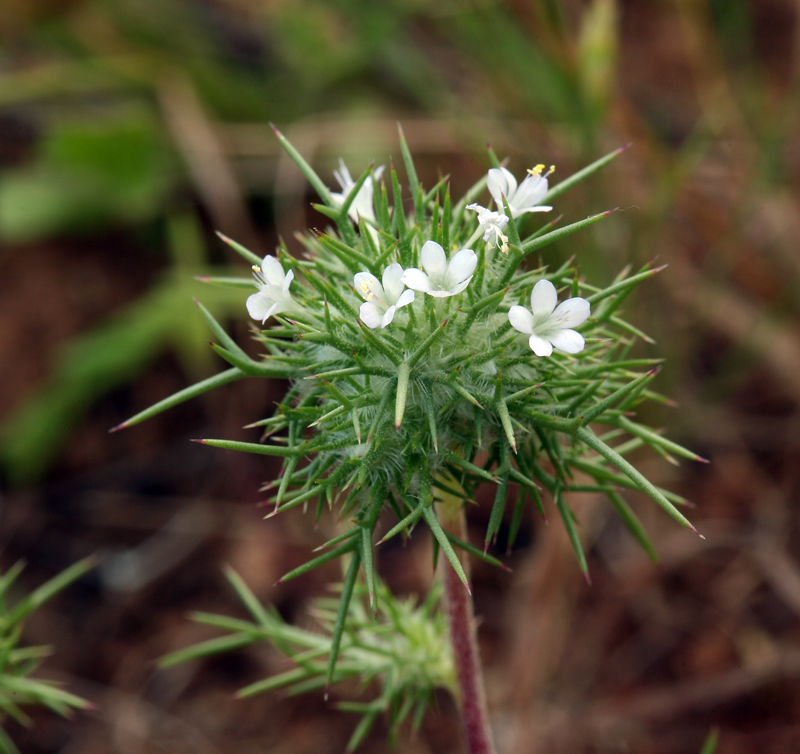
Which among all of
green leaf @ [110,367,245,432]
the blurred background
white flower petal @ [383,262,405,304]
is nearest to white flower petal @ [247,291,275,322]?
green leaf @ [110,367,245,432]

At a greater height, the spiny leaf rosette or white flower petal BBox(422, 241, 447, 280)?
white flower petal BBox(422, 241, 447, 280)

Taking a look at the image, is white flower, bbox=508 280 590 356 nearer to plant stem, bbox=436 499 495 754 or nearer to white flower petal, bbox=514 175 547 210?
white flower petal, bbox=514 175 547 210

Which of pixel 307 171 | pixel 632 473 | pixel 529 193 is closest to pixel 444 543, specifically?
pixel 632 473

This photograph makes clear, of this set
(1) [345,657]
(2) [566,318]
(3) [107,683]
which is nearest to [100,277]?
(3) [107,683]

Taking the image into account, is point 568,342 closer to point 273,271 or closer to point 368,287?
point 368,287

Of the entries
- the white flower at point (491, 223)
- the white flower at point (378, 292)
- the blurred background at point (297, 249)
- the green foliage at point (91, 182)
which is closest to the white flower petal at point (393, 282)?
the white flower at point (378, 292)

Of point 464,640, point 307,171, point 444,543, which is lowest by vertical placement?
point 464,640

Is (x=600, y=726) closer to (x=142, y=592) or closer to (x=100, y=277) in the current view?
(x=142, y=592)
